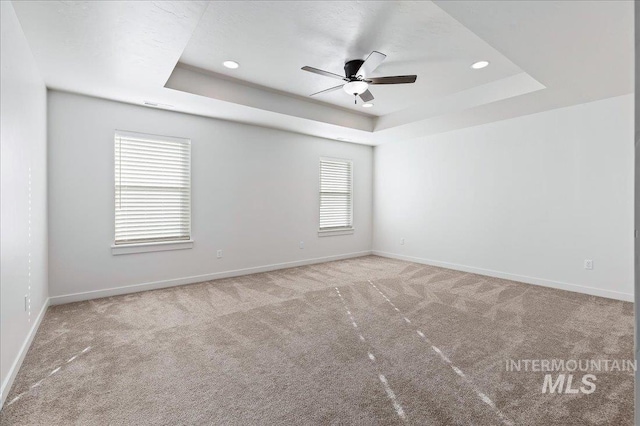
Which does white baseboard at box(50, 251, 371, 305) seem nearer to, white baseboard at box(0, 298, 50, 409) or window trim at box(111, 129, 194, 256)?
window trim at box(111, 129, 194, 256)

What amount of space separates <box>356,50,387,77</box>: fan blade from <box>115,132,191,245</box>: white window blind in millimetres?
Answer: 2763

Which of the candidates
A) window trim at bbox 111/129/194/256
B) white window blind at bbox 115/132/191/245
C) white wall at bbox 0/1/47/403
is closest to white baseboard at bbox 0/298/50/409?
white wall at bbox 0/1/47/403

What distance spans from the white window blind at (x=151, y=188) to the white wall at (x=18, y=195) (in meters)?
0.96

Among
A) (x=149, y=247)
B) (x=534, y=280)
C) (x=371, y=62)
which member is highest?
(x=371, y=62)

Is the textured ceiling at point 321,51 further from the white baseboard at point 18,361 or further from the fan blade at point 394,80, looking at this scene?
the white baseboard at point 18,361

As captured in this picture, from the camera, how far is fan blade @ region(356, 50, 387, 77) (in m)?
3.00

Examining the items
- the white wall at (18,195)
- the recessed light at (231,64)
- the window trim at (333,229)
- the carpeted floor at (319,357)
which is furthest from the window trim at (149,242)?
the window trim at (333,229)

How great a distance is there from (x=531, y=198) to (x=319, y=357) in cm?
413

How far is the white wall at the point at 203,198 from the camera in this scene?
3836 millimetres

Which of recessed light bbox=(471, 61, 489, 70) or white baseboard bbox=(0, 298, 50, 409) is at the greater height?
recessed light bbox=(471, 61, 489, 70)

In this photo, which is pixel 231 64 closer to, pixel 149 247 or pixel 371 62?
pixel 371 62

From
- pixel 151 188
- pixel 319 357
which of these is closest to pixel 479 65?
pixel 319 357

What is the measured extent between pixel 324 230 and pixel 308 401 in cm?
455

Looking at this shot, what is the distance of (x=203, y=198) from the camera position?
4.85 meters
